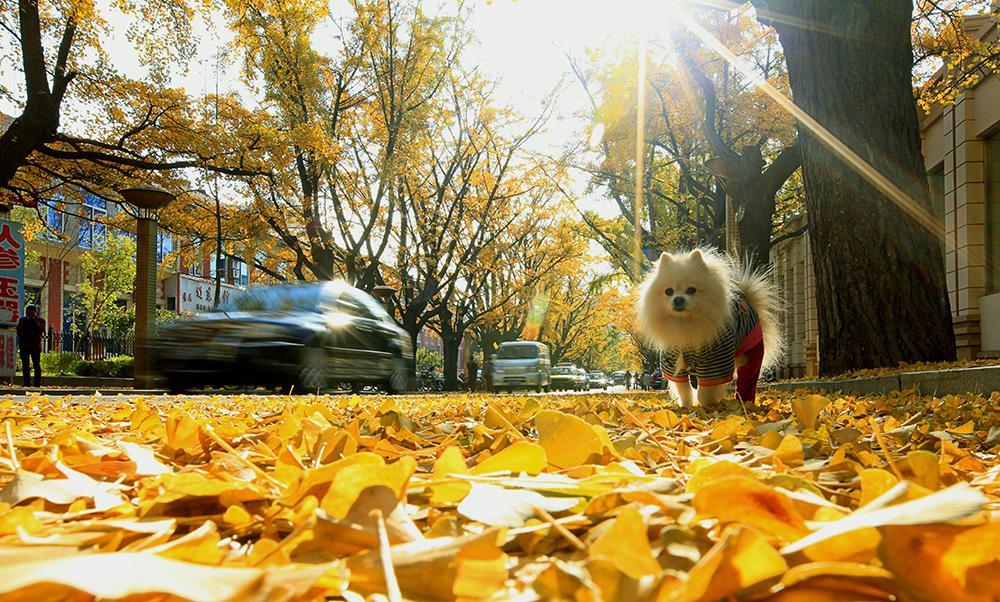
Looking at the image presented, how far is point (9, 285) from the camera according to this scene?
15.3 m

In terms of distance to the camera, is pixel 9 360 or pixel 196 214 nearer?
pixel 9 360

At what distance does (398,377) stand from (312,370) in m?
4.32

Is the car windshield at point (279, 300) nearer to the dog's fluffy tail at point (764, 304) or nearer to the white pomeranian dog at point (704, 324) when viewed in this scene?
the white pomeranian dog at point (704, 324)

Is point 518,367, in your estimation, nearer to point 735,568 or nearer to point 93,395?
point 93,395

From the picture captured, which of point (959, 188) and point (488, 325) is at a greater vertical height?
point (959, 188)

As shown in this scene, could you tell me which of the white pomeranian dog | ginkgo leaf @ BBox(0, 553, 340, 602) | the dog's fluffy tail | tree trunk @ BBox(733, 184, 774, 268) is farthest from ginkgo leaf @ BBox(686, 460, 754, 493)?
tree trunk @ BBox(733, 184, 774, 268)

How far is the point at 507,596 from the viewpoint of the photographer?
495 mm

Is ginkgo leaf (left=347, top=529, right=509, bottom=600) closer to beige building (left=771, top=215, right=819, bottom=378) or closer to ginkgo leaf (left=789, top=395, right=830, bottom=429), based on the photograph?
ginkgo leaf (left=789, top=395, right=830, bottom=429)

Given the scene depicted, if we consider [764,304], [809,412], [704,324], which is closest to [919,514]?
[809,412]

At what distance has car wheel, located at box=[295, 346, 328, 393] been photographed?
32.3 feet

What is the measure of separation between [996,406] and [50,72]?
51.1 feet

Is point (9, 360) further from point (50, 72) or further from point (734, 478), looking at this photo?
point (734, 478)

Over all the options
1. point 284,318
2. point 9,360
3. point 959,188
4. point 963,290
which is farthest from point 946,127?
point 9,360

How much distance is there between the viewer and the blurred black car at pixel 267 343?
9586mm
